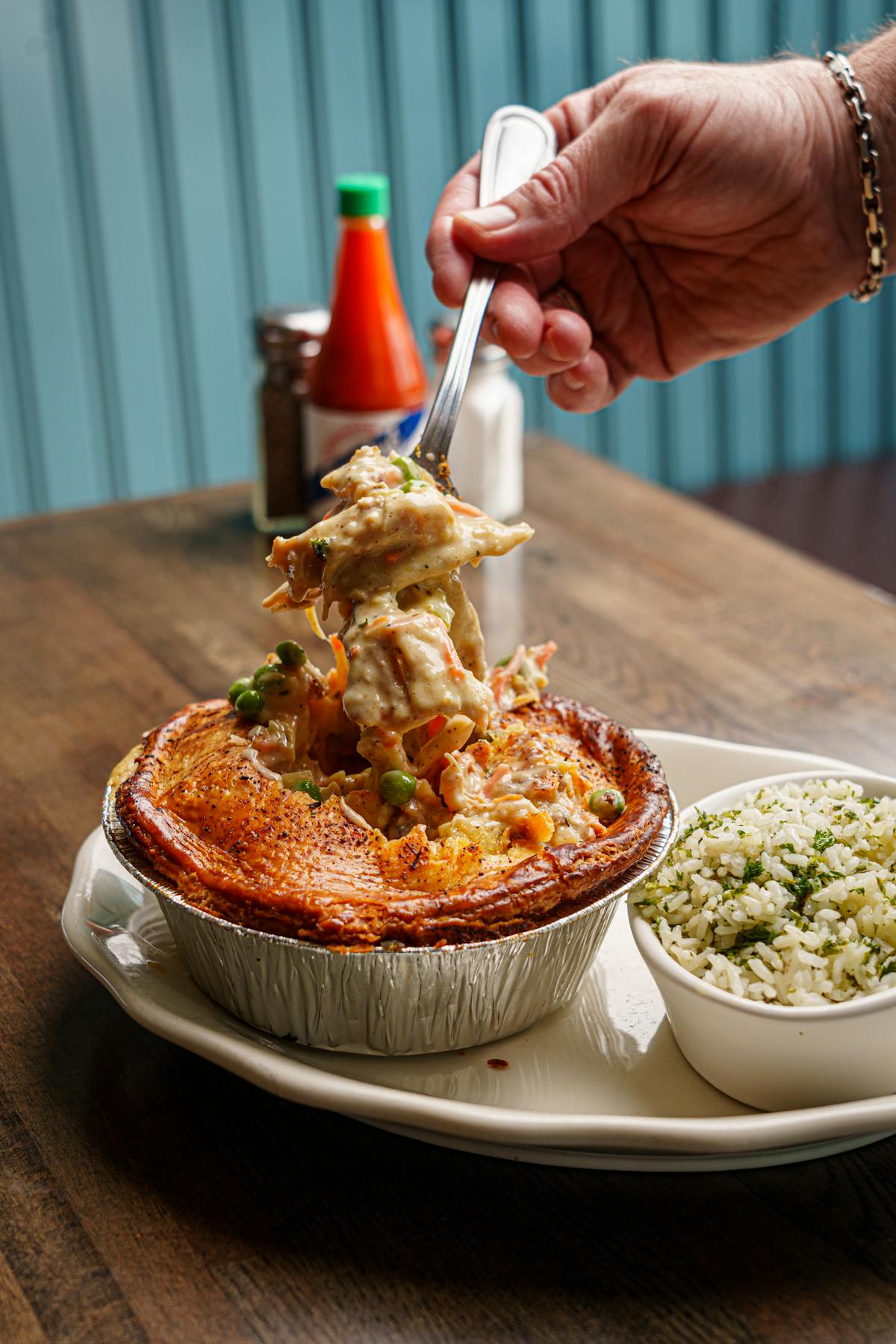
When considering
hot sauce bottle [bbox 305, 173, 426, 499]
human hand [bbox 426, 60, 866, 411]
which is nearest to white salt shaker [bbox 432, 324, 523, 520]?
hot sauce bottle [bbox 305, 173, 426, 499]

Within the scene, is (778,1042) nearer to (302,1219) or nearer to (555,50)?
(302,1219)

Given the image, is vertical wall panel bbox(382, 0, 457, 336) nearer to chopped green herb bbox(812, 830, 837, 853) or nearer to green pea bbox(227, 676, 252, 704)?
green pea bbox(227, 676, 252, 704)

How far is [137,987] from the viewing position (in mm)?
1459

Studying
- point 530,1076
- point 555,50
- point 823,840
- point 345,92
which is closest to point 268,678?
point 530,1076

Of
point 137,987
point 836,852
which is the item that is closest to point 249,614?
point 137,987

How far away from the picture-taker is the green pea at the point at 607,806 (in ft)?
5.08

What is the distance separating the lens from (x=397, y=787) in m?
1.49

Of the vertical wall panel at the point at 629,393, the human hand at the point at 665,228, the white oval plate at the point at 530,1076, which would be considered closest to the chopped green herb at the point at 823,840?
the white oval plate at the point at 530,1076

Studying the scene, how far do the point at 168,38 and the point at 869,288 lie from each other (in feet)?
9.46

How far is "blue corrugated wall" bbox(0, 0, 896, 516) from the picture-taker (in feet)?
14.4

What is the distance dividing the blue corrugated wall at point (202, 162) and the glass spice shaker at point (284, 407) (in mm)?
1687

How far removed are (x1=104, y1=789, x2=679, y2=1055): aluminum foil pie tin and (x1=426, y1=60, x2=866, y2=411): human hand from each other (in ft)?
3.50

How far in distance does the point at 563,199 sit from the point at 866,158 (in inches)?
22.0

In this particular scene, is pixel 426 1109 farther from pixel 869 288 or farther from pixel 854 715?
pixel 869 288
